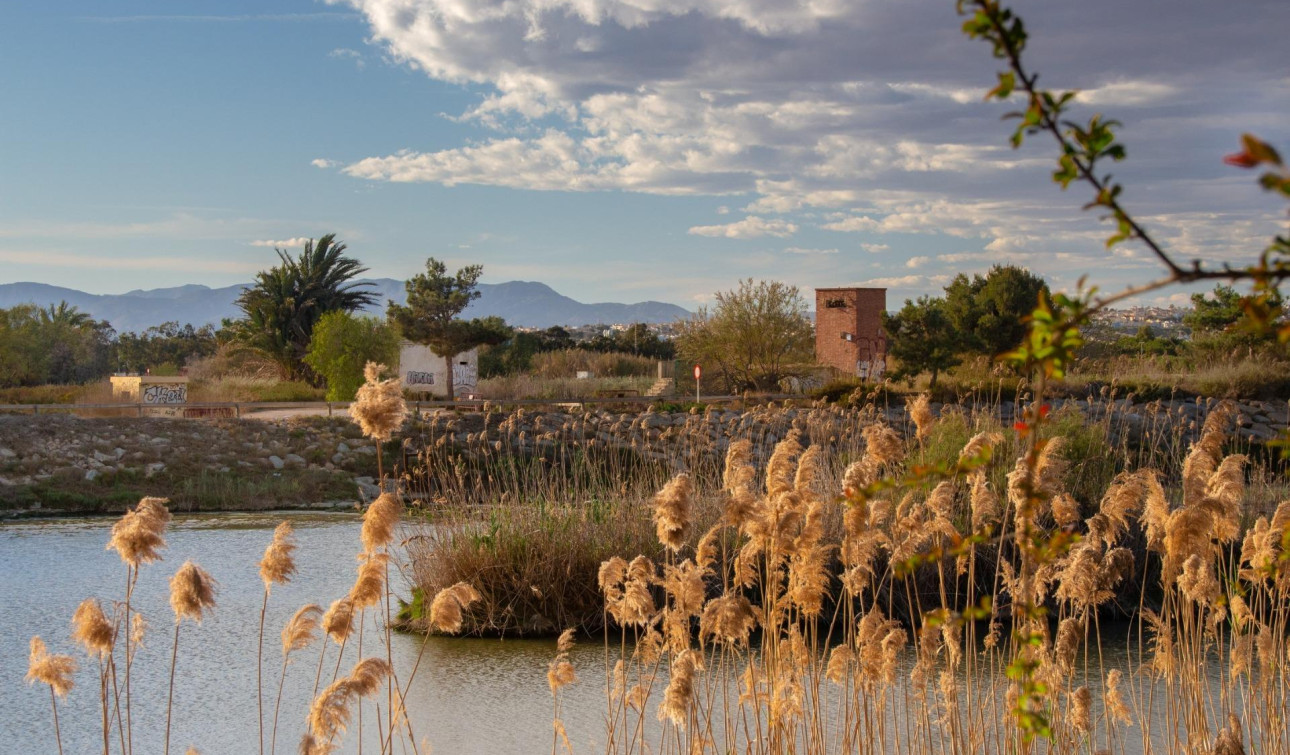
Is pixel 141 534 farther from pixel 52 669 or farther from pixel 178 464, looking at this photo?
pixel 178 464

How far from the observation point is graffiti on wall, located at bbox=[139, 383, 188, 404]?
79.0ft

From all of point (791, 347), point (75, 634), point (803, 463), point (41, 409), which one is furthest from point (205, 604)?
point (791, 347)

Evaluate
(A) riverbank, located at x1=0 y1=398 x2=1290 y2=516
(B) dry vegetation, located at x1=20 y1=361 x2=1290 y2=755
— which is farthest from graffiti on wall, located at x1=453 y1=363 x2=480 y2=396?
(B) dry vegetation, located at x1=20 y1=361 x2=1290 y2=755

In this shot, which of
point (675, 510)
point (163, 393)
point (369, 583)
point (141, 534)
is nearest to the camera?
point (141, 534)

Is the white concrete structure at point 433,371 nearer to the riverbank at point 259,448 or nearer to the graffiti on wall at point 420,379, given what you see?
the graffiti on wall at point 420,379

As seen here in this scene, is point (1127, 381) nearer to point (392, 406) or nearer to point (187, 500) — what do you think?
point (187, 500)

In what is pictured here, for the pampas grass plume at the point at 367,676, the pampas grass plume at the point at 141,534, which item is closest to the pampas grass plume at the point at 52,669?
the pampas grass plume at the point at 141,534

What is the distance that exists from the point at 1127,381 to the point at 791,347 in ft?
33.5

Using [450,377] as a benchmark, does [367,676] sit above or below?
below

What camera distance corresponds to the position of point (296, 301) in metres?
33.8

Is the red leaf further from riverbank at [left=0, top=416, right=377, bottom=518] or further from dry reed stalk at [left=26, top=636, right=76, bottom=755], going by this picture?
riverbank at [left=0, top=416, right=377, bottom=518]

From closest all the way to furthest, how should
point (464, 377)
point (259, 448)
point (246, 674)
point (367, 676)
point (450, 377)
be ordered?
point (367, 676) < point (246, 674) < point (259, 448) < point (450, 377) < point (464, 377)

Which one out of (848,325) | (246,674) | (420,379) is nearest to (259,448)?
(420,379)

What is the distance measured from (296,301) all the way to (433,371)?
24.6ft
